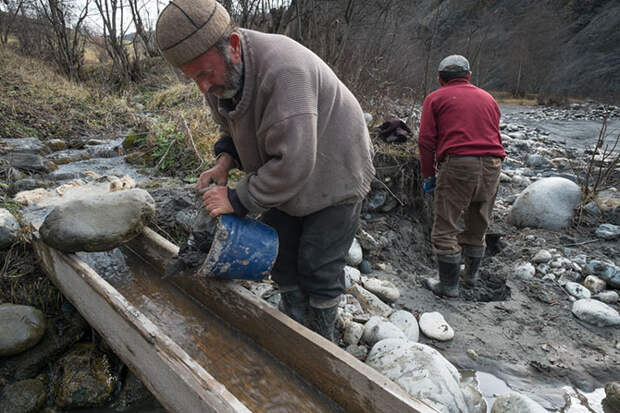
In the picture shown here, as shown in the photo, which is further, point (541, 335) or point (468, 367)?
point (541, 335)

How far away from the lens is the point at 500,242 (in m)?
4.59

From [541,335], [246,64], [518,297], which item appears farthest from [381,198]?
[246,64]

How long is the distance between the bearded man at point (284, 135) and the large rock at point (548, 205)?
3738mm

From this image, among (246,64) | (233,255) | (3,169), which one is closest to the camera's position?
(246,64)

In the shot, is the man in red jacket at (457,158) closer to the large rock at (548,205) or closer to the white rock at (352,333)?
the white rock at (352,333)

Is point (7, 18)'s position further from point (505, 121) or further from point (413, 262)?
point (505, 121)

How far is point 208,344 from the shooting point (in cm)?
242

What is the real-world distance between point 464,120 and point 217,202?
2361mm

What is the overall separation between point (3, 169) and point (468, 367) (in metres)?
4.64

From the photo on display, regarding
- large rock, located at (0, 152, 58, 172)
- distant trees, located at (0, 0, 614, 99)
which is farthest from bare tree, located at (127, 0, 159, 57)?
large rock, located at (0, 152, 58, 172)

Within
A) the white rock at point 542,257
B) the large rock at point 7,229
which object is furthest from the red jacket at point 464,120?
the large rock at point 7,229

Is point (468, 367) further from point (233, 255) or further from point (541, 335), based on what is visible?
point (233, 255)

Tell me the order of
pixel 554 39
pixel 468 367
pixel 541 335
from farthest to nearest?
pixel 554 39 < pixel 541 335 < pixel 468 367

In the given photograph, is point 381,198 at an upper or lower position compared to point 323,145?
lower
